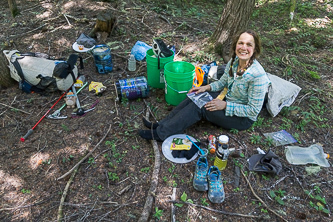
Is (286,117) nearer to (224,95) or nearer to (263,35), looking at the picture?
(224,95)

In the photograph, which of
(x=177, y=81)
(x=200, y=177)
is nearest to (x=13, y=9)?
(x=177, y=81)

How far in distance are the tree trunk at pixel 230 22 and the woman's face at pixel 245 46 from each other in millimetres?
2014

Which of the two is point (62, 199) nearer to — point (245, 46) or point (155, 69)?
point (155, 69)

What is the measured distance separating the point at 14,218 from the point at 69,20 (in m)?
5.63

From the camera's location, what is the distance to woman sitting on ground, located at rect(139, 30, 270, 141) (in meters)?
2.75

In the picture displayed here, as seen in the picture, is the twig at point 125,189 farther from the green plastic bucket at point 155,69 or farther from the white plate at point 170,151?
the green plastic bucket at point 155,69

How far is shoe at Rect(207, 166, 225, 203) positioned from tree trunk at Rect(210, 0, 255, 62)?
299 centimetres

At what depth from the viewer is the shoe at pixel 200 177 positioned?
7.99 feet


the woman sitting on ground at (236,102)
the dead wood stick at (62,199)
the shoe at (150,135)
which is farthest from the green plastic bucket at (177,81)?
the dead wood stick at (62,199)

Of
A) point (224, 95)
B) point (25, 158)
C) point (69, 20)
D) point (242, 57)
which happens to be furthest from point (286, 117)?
point (69, 20)

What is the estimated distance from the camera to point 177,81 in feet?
11.3

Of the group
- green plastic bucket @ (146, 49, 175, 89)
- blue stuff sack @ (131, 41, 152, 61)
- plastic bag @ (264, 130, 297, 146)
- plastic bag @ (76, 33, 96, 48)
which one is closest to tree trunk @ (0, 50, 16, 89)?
plastic bag @ (76, 33, 96, 48)

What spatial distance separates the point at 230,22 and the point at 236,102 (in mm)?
2383

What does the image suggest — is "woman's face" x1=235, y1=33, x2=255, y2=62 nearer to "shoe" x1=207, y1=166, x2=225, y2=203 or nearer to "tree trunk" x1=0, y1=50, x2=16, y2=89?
"shoe" x1=207, y1=166, x2=225, y2=203
